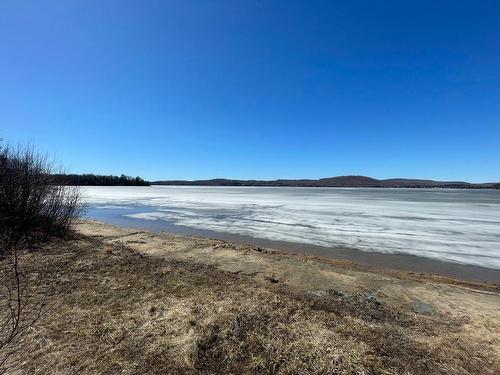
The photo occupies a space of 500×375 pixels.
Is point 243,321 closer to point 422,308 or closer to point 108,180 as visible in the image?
point 422,308

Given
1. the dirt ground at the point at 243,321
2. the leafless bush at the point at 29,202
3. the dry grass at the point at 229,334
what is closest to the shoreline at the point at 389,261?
the dirt ground at the point at 243,321

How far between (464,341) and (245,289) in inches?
120

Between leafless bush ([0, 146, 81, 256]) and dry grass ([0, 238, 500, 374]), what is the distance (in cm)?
320

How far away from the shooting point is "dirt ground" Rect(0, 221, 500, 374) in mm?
3033

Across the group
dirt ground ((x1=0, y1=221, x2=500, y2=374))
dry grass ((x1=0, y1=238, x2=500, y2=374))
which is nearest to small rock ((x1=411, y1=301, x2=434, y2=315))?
dirt ground ((x1=0, y1=221, x2=500, y2=374))

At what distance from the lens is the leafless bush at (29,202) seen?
305 inches

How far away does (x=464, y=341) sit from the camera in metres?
3.67

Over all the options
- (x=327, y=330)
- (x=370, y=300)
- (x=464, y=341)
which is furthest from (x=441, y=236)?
(x=327, y=330)

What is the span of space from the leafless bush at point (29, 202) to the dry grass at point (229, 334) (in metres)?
3.20

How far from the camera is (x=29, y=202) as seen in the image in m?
8.39

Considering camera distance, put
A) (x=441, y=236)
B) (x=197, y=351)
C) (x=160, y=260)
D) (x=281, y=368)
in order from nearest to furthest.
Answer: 1. (x=281, y=368)
2. (x=197, y=351)
3. (x=160, y=260)
4. (x=441, y=236)

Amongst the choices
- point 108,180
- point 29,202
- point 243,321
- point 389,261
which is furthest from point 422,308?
point 108,180

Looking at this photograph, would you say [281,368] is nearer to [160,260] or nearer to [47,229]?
[160,260]

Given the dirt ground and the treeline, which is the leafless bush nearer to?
the dirt ground
